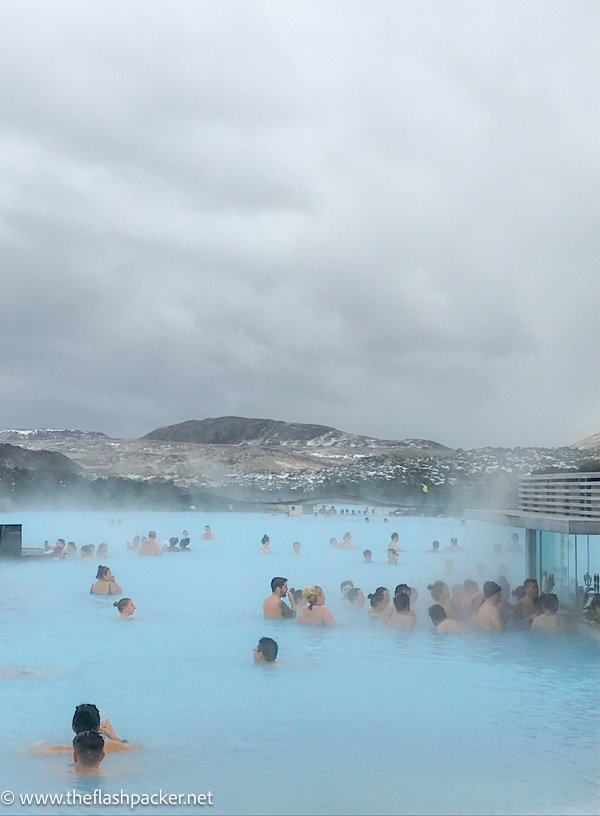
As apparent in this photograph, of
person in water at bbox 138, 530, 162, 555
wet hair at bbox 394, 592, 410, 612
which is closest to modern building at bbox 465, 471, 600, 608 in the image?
wet hair at bbox 394, 592, 410, 612

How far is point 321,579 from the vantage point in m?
22.4

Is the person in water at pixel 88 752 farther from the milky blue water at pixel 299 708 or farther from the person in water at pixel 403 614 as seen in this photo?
the person in water at pixel 403 614

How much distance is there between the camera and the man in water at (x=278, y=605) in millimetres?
14555

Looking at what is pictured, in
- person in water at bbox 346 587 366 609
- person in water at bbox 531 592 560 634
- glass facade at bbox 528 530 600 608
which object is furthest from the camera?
person in water at bbox 346 587 366 609

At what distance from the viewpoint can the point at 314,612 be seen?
13805mm

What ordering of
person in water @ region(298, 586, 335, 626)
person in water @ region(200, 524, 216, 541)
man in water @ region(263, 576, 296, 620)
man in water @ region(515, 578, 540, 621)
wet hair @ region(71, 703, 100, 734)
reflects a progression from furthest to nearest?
person in water @ region(200, 524, 216, 541) → man in water @ region(263, 576, 296, 620) → person in water @ region(298, 586, 335, 626) → man in water @ region(515, 578, 540, 621) → wet hair @ region(71, 703, 100, 734)

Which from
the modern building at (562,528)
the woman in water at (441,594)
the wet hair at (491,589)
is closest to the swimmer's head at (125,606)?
the woman in water at (441,594)

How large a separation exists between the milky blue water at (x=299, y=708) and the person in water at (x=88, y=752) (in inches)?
3.7

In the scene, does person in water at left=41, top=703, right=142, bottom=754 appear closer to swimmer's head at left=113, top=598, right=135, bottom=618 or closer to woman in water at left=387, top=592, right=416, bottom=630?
woman in water at left=387, top=592, right=416, bottom=630

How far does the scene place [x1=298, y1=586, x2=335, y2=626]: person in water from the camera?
13.8 meters

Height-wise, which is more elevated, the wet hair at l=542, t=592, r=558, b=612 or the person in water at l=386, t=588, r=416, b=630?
the wet hair at l=542, t=592, r=558, b=612

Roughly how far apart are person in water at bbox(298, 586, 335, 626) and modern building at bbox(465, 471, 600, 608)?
298 cm

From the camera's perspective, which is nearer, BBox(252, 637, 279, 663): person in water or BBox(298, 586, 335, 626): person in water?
BBox(252, 637, 279, 663): person in water

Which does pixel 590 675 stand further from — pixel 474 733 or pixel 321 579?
pixel 321 579
